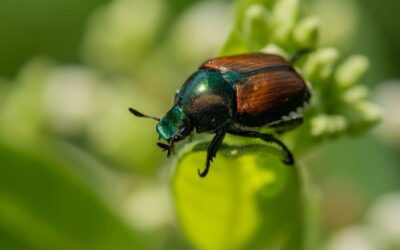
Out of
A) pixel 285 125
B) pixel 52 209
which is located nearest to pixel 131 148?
pixel 52 209

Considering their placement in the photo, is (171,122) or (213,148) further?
(171,122)

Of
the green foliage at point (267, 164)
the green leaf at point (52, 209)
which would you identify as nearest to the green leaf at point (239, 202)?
Answer: the green foliage at point (267, 164)

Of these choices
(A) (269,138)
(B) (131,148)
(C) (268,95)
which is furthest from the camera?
(B) (131,148)

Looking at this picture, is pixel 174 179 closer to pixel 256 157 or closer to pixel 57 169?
pixel 256 157

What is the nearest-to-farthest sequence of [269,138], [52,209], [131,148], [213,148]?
[213,148]
[269,138]
[52,209]
[131,148]

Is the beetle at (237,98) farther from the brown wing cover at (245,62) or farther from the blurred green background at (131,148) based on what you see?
the blurred green background at (131,148)

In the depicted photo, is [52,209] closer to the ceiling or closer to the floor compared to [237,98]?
closer to the floor

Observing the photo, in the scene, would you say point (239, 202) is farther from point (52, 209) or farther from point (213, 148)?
point (52, 209)

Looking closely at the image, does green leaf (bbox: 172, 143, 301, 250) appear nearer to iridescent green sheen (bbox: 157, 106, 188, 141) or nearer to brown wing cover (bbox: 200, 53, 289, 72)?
iridescent green sheen (bbox: 157, 106, 188, 141)
